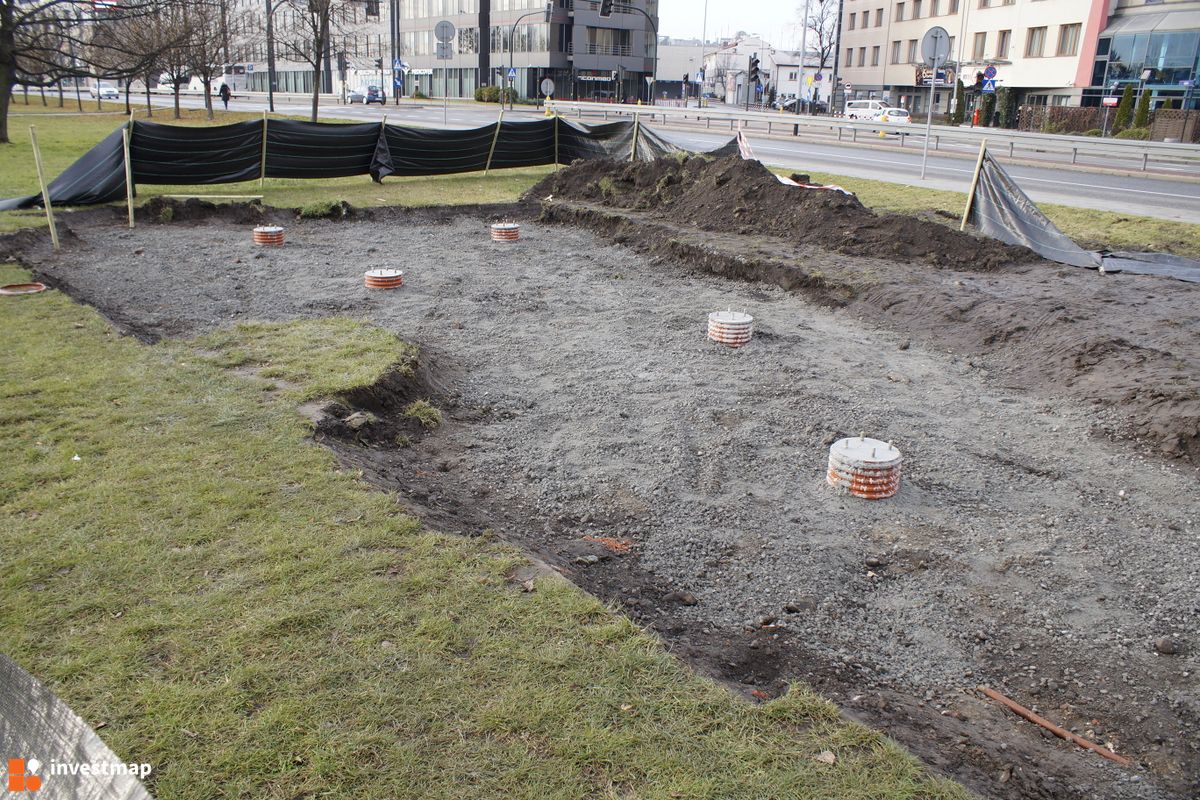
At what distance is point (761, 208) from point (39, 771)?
13.2m

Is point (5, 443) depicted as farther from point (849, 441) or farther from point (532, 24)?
point (532, 24)

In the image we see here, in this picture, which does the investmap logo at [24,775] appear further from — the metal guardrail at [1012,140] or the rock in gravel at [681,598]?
the metal guardrail at [1012,140]

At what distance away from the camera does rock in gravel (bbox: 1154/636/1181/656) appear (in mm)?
4121

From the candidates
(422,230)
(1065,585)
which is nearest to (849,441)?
(1065,585)

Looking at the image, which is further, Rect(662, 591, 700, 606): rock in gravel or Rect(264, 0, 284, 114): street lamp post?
Rect(264, 0, 284, 114): street lamp post

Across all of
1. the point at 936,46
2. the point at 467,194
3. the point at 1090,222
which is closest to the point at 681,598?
the point at 1090,222

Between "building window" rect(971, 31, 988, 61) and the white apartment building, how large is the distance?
0.19ft

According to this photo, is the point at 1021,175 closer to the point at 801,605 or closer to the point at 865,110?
the point at 801,605

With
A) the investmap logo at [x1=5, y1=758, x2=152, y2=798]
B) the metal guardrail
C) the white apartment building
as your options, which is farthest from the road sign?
the white apartment building

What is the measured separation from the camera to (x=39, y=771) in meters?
2.57

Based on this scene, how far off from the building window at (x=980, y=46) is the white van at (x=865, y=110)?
6.93 m

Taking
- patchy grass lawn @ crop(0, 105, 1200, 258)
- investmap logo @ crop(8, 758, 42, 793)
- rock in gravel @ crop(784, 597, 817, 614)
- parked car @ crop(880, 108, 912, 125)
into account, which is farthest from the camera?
parked car @ crop(880, 108, 912, 125)

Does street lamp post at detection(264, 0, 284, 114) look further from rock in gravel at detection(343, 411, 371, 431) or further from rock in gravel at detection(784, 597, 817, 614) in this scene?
rock in gravel at detection(784, 597, 817, 614)

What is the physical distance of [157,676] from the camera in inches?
137
